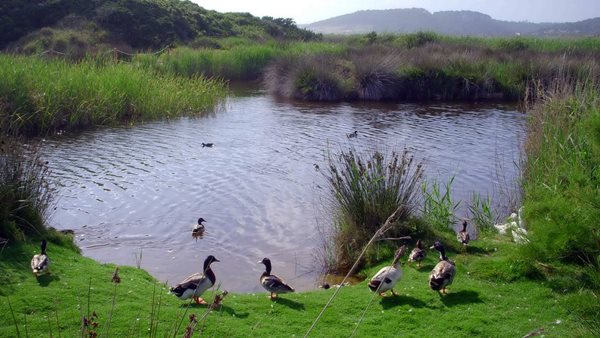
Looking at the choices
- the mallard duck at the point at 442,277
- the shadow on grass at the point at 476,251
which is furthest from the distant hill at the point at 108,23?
the mallard duck at the point at 442,277

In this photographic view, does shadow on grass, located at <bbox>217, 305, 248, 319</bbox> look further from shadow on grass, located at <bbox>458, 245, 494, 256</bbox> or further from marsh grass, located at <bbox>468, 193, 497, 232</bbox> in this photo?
marsh grass, located at <bbox>468, 193, 497, 232</bbox>

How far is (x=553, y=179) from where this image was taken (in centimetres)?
1077

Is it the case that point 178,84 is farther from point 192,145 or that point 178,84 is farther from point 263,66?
point 263,66

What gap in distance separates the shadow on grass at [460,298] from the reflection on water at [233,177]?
271cm

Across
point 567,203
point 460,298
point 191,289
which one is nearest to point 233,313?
point 191,289

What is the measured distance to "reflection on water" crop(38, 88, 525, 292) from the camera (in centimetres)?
1159

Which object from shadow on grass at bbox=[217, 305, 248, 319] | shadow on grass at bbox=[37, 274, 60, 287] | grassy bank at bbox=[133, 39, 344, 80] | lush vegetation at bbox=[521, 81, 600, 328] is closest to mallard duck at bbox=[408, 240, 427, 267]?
lush vegetation at bbox=[521, 81, 600, 328]

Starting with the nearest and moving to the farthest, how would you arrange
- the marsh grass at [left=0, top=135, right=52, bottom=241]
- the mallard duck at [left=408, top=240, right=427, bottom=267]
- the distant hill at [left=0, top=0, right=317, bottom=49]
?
the marsh grass at [left=0, top=135, right=52, bottom=241] → the mallard duck at [left=408, top=240, right=427, bottom=267] → the distant hill at [left=0, top=0, right=317, bottom=49]

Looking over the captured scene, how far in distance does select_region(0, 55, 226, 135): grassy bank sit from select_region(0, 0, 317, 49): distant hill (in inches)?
797

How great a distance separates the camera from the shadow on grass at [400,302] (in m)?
7.98

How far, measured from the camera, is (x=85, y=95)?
21.4 m

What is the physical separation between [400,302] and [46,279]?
14.8 ft

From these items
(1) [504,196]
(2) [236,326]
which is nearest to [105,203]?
(2) [236,326]

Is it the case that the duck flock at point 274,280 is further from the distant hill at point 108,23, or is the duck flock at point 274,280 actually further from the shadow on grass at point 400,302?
the distant hill at point 108,23
